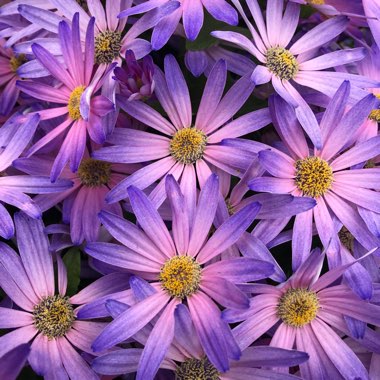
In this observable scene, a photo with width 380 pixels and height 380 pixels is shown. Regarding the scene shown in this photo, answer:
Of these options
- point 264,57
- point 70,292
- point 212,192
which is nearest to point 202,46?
point 264,57

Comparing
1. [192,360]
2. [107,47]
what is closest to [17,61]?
[107,47]

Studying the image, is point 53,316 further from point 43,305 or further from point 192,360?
point 192,360

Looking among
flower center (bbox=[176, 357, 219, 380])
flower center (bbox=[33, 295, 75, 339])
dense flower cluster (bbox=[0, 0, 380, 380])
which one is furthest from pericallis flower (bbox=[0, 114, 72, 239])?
flower center (bbox=[176, 357, 219, 380])

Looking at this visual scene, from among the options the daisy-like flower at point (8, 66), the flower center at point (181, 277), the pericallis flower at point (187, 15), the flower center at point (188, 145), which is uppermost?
the daisy-like flower at point (8, 66)

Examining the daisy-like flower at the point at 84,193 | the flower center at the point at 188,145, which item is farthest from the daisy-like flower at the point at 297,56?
the daisy-like flower at the point at 84,193

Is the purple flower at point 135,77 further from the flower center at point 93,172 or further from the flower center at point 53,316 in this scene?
the flower center at point 53,316

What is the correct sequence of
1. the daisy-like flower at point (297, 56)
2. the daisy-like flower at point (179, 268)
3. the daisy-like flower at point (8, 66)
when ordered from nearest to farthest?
the daisy-like flower at point (179, 268)
the daisy-like flower at point (297, 56)
the daisy-like flower at point (8, 66)

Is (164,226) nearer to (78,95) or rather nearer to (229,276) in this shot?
(229,276)
